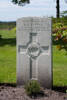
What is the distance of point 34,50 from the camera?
729 centimetres

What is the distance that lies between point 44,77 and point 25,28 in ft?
4.15

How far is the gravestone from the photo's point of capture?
7.15 metres

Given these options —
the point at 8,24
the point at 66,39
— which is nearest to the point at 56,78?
the point at 66,39

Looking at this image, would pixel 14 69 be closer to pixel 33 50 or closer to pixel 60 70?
pixel 60 70

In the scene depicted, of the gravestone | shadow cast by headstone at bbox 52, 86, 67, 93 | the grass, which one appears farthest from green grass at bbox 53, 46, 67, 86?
the gravestone

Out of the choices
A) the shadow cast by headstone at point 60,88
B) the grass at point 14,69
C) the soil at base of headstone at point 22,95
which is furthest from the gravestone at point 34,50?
the grass at point 14,69

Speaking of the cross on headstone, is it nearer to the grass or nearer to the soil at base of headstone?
the soil at base of headstone

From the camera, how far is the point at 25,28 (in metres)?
7.25

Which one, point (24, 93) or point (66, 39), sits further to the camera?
point (24, 93)

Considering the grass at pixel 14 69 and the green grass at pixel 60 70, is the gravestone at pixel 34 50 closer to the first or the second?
the green grass at pixel 60 70

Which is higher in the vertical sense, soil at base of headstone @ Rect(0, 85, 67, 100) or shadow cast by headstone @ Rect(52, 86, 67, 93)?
soil at base of headstone @ Rect(0, 85, 67, 100)

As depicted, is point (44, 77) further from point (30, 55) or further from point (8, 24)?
point (8, 24)

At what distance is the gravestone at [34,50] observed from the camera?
7152mm

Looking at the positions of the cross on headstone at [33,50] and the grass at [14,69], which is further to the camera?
the grass at [14,69]
